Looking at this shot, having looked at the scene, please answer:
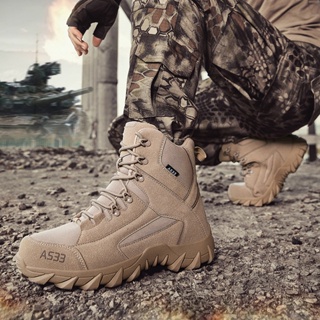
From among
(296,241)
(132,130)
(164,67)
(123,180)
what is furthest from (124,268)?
(296,241)

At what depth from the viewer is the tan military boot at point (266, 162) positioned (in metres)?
2.18

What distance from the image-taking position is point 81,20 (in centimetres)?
138

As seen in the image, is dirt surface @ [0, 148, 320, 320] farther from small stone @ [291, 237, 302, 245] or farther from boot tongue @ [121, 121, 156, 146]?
boot tongue @ [121, 121, 156, 146]

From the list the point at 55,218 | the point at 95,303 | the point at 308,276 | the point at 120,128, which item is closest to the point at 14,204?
the point at 55,218

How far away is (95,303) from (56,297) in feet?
0.32

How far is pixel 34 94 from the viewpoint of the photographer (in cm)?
504

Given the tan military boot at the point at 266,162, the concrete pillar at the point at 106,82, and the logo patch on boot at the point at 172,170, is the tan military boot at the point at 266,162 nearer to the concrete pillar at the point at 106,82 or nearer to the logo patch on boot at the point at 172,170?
the logo patch on boot at the point at 172,170

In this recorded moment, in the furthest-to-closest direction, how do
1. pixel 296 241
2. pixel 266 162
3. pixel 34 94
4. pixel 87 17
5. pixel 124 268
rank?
pixel 34 94 → pixel 266 162 → pixel 296 241 → pixel 87 17 → pixel 124 268

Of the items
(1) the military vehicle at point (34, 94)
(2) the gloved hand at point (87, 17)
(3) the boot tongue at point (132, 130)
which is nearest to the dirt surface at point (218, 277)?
(3) the boot tongue at point (132, 130)

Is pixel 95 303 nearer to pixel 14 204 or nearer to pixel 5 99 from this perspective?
pixel 14 204

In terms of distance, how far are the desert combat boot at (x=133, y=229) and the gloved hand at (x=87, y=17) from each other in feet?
1.17

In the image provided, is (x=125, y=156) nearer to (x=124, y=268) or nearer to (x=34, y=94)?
(x=124, y=268)

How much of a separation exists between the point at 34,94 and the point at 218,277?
4.26 meters

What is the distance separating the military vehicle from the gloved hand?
3.35 m
